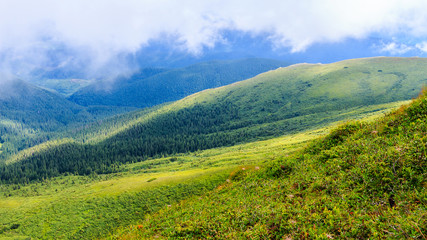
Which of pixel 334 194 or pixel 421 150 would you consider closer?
pixel 421 150

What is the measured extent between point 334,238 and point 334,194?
151 inches

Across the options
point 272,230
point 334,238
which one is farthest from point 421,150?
point 272,230

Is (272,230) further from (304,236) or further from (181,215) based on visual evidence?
(181,215)

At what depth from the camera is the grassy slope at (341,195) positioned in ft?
35.6

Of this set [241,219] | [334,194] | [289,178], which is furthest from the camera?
[289,178]

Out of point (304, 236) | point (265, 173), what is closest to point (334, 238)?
point (304, 236)

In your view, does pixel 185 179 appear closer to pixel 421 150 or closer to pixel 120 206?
pixel 120 206

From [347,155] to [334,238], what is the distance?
8482 mm

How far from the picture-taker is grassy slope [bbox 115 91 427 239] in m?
10.9

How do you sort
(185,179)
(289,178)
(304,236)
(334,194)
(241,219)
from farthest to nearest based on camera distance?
(185,179)
(289,178)
(241,219)
(334,194)
(304,236)

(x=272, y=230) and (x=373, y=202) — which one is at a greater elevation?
(x=373, y=202)

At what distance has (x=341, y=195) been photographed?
13.5m

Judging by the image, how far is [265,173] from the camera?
73.0 ft

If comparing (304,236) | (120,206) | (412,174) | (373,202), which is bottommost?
(120,206)
